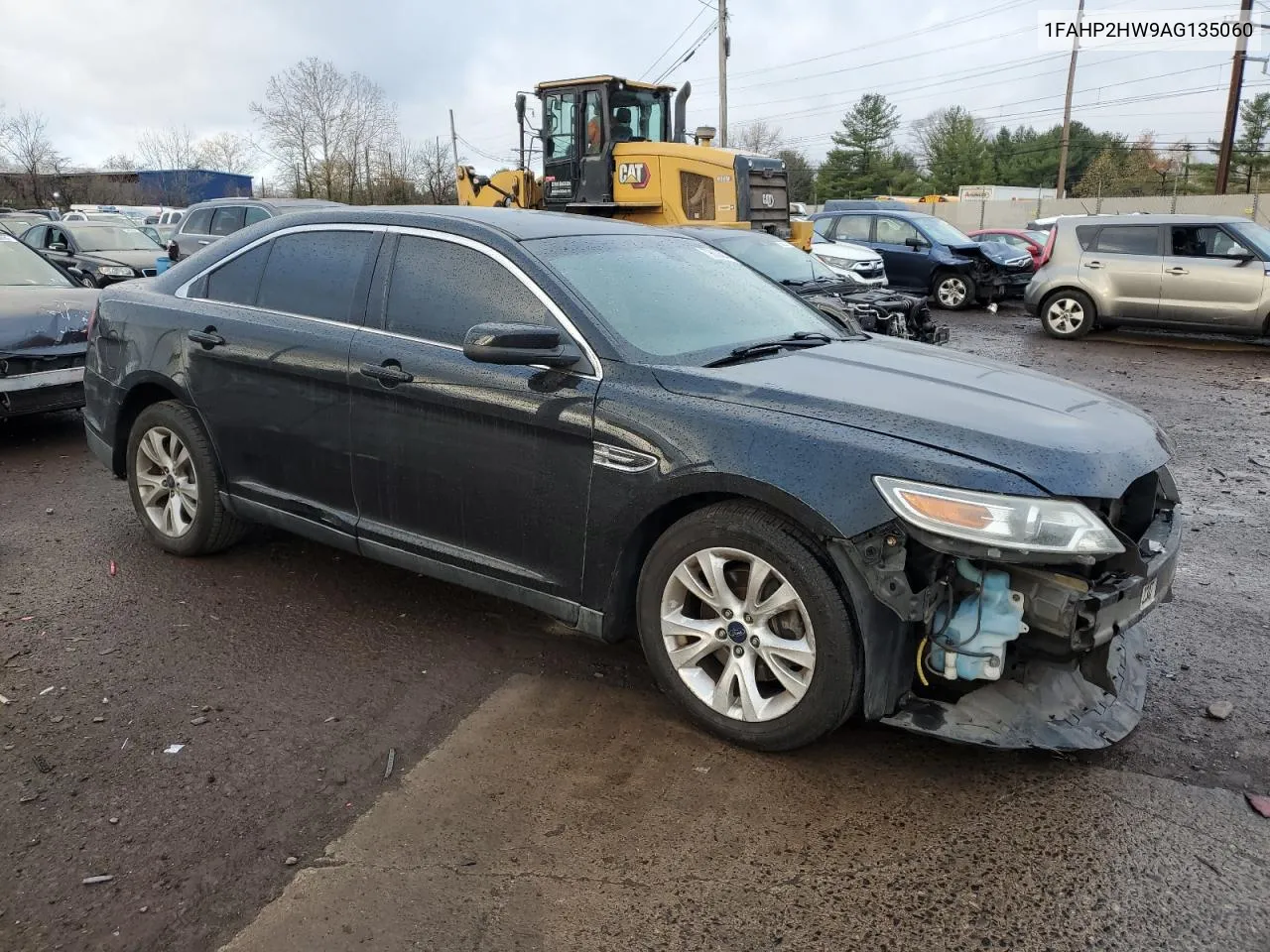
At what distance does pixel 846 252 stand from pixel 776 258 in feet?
20.7

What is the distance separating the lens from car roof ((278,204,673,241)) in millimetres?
4020

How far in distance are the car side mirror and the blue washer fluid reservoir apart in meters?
1.55

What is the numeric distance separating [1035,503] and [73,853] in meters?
2.95

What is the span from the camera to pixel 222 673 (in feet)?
12.7

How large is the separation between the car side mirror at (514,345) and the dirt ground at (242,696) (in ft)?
4.24

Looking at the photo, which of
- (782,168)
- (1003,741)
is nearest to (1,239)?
(1003,741)

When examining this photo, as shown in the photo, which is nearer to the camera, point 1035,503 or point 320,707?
point 1035,503

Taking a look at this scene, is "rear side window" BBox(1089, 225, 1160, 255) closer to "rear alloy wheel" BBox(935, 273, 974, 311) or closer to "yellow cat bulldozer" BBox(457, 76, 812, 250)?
"rear alloy wheel" BBox(935, 273, 974, 311)

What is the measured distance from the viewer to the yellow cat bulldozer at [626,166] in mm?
14477

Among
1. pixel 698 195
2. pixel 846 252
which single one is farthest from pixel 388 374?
pixel 846 252

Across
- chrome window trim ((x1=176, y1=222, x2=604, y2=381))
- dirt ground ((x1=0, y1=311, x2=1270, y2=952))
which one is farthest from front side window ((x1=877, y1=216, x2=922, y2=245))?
chrome window trim ((x1=176, y1=222, x2=604, y2=381))

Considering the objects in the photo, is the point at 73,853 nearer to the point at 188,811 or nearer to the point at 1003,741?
the point at 188,811

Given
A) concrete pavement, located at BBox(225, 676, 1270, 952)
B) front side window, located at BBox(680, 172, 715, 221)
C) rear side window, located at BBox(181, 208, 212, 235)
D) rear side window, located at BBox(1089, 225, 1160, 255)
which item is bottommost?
concrete pavement, located at BBox(225, 676, 1270, 952)

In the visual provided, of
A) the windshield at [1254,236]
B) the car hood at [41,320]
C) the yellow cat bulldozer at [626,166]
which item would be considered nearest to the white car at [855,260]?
the yellow cat bulldozer at [626,166]
